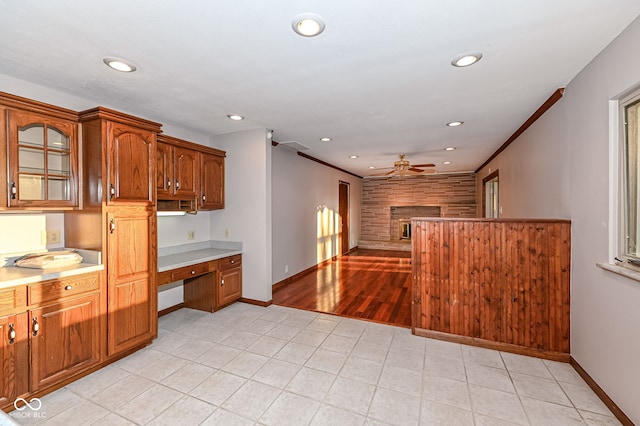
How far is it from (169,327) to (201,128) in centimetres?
254

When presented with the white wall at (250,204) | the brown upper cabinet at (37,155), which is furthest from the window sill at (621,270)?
the brown upper cabinet at (37,155)

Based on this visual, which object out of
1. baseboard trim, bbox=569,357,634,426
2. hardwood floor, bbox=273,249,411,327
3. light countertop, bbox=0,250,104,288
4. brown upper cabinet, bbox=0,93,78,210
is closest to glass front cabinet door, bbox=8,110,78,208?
brown upper cabinet, bbox=0,93,78,210

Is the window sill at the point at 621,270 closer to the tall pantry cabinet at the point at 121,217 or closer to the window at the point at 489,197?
the tall pantry cabinet at the point at 121,217

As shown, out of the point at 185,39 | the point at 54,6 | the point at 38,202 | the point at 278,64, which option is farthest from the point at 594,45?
the point at 38,202

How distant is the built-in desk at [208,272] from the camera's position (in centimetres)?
Result: 341

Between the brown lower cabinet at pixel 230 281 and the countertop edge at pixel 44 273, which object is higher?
the countertop edge at pixel 44 273

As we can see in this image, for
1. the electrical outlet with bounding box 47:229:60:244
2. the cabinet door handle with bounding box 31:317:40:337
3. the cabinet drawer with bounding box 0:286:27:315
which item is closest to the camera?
the cabinet drawer with bounding box 0:286:27:315

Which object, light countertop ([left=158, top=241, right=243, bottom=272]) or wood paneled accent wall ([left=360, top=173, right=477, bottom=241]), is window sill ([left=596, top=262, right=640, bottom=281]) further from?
wood paneled accent wall ([left=360, top=173, right=477, bottom=241])

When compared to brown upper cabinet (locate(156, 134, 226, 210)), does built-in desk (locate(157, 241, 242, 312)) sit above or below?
below

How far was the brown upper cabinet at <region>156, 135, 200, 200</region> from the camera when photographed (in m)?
3.24

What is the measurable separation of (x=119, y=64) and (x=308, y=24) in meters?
1.51

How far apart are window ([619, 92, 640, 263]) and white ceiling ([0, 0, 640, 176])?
504 millimetres

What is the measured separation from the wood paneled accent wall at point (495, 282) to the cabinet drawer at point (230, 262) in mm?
2354

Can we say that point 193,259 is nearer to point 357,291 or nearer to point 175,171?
point 175,171
